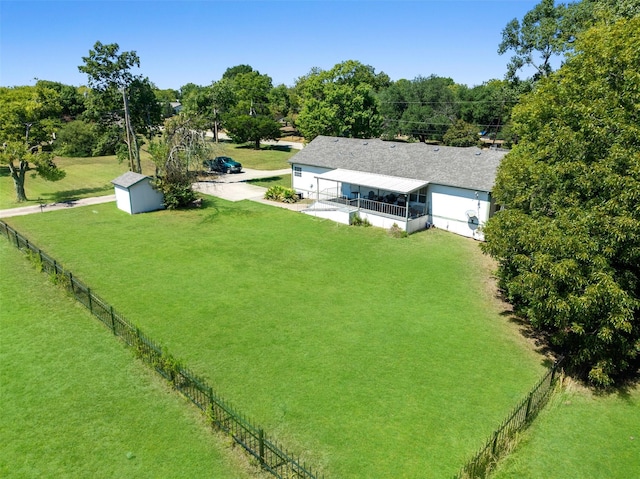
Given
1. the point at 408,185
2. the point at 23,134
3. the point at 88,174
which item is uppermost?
the point at 23,134

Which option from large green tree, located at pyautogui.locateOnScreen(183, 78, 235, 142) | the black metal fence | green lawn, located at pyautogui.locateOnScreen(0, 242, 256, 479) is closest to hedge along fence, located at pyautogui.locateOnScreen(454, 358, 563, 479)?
the black metal fence

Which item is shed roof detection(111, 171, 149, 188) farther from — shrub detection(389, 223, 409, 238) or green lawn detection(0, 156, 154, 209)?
shrub detection(389, 223, 409, 238)

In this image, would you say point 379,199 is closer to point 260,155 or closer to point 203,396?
point 203,396

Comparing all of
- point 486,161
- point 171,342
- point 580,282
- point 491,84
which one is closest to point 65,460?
point 171,342

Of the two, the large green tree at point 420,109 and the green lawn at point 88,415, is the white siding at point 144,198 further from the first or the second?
the large green tree at point 420,109

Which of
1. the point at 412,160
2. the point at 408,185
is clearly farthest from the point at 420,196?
the point at 412,160
